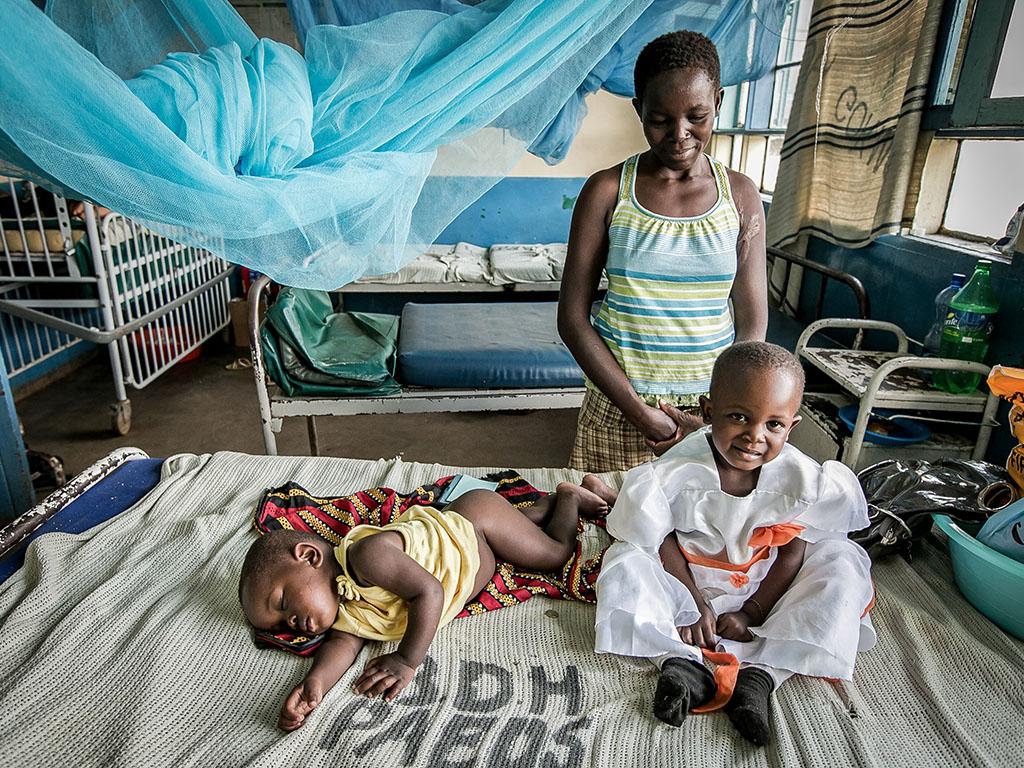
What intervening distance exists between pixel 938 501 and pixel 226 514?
5.95ft

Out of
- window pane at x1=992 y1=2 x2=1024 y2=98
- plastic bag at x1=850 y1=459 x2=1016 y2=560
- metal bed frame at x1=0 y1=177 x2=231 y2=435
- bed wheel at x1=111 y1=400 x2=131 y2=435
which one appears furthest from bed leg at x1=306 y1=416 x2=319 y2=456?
window pane at x1=992 y1=2 x2=1024 y2=98

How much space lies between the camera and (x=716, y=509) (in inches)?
53.1

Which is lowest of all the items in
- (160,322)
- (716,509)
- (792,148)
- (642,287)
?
(160,322)

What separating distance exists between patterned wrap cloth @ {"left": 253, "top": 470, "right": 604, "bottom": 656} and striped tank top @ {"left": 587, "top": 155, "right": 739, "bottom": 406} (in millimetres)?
457

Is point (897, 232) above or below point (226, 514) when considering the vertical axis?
above

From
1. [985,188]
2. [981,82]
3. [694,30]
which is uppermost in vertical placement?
[694,30]

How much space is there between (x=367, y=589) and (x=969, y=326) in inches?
74.3

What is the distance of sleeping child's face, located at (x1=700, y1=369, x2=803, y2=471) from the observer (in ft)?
3.99

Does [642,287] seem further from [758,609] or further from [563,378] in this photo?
[563,378]

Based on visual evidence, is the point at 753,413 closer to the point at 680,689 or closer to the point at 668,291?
the point at 668,291

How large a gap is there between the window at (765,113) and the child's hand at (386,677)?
10.2 feet

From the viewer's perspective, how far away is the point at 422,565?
140cm

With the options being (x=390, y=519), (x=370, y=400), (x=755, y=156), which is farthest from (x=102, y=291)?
(x=755, y=156)

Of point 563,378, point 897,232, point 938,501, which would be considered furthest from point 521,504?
point 897,232
